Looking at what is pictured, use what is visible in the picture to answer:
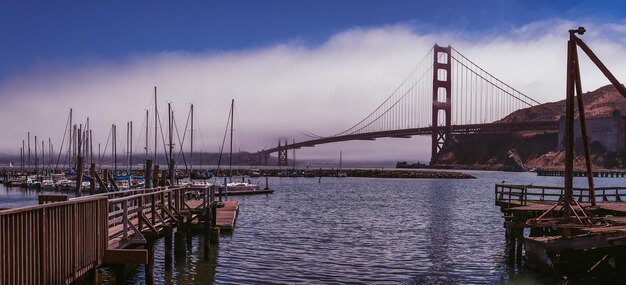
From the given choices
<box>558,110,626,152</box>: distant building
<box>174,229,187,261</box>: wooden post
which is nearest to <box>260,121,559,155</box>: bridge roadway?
<box>558,110,626,152</box>: distant building

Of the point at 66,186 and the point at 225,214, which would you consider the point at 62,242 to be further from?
the point at 66,186

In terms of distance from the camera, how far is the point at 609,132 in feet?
610

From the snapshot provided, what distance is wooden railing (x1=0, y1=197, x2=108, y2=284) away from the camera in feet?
31.5

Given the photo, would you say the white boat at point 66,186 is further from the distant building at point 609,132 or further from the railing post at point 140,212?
the distant building at point 609,132

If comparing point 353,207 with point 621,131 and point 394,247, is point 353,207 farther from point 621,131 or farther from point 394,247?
point 621,131

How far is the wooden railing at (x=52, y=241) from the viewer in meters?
9.60

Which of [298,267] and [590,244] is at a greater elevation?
[590,244]

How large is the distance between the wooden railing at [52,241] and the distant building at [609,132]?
18120cm

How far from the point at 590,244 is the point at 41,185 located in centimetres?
7837

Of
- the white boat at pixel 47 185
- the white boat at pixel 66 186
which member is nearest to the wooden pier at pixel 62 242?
the white boat at pixel 66 186

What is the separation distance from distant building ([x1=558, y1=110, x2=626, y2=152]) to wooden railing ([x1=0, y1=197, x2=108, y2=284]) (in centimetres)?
18120

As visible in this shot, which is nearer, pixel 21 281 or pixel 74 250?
pixel 21 281

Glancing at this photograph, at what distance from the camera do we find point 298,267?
22.7 meters

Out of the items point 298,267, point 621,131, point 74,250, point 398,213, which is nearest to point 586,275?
point 298,267
